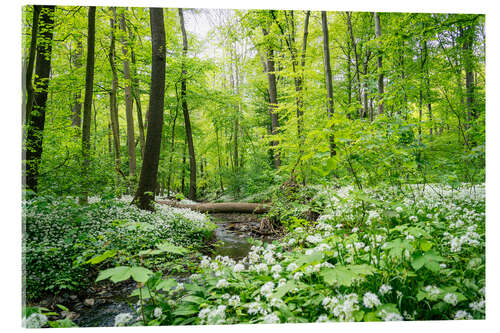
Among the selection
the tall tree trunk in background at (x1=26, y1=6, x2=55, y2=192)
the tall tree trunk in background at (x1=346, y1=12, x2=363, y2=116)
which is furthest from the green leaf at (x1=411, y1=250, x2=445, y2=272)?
the tall tree trunk in background at (x1=26, y1=6, x2=55, y2=192)

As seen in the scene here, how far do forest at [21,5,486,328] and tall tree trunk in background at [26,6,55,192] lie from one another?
0.03 m

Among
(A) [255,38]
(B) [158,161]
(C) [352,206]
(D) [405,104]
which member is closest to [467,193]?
(C) [352,206]

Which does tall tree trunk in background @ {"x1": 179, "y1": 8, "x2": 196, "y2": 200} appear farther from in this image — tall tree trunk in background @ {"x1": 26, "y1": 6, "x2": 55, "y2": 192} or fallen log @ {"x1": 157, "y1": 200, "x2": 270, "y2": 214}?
tall tree trunk in background @ {"x1": 26, "y1": 6, "x2": 55, "y2": 192}

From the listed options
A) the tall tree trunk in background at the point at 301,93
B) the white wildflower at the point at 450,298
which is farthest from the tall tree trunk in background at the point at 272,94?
the white wildflower at the point at 450,298

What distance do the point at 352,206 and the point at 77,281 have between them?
218 centimetres

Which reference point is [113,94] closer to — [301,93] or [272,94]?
[272,94]

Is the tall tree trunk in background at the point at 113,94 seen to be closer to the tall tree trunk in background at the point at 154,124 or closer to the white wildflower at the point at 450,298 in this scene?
the tall tree trunk in background at the point at 154,124

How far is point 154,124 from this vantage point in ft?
Result: 11.7

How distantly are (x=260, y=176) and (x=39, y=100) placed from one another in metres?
2.59

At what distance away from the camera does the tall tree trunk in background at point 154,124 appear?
11.1ft

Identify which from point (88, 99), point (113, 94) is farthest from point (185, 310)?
point (113, 94)

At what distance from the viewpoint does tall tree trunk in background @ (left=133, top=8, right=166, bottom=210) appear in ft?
11.1

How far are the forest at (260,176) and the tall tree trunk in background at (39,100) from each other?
25 millimetres
